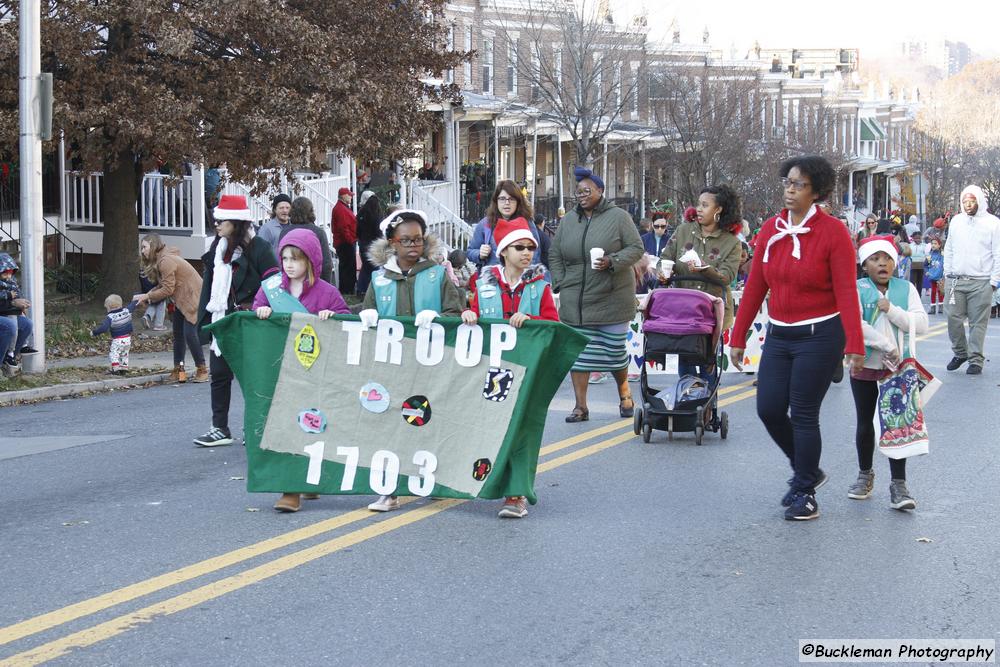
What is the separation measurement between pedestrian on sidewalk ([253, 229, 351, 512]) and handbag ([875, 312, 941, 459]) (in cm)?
314

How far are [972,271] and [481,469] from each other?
966 cm

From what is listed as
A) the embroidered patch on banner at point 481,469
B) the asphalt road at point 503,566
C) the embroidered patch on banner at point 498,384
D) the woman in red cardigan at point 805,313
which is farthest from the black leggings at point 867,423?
the embroidered patch on banner at point 481,469

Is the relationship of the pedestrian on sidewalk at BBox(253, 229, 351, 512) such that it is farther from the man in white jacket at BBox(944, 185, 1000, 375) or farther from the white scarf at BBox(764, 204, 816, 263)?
the man in white jacket at BBox(944, 185, 1000, 375)

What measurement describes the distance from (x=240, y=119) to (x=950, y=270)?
31.3 feet

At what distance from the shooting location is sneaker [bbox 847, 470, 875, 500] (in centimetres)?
805


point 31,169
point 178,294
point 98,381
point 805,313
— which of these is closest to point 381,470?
point 805,313

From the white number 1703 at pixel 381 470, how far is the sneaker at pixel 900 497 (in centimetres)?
262

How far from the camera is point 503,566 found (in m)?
6.40

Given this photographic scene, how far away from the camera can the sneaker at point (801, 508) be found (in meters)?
7.44

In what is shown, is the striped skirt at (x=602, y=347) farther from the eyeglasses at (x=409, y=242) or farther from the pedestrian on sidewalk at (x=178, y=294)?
the pedestrian on sidewalk at (x=178, y=294)

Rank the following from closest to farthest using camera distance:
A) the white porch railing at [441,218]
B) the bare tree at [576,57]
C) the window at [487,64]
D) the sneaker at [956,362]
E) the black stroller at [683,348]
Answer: the black stroller at [683,348] → the sneaker at [956,362] → the white porch railing at [441,218] → the bare tree at [576,57] → the window at [487,64]

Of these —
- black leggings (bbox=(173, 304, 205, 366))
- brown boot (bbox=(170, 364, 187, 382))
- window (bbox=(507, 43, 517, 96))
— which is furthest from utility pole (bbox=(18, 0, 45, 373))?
window (bbox=(507, 43, 517, 96))

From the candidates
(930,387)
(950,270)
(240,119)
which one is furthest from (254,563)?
(240,119)

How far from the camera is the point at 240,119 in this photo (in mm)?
18719
